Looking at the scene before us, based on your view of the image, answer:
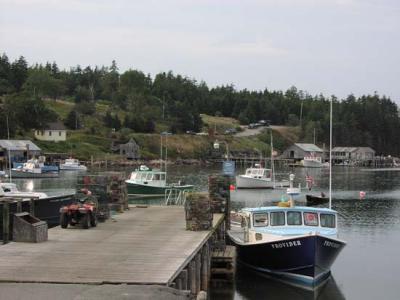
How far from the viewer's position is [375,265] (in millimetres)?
33875

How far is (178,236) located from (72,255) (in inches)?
230

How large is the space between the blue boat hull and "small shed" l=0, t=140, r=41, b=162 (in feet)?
331

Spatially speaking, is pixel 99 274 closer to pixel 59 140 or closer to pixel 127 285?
pixel 127 285

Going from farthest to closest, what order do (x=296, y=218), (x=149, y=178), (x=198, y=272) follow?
(x=149, y=178) → (x=296, y=218) → (x=198, y=272)

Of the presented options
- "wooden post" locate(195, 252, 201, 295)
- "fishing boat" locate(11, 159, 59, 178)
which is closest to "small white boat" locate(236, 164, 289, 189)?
"fishing boat" locate(11, 159, 59, 178)

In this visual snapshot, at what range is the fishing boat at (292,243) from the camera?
89.6ft

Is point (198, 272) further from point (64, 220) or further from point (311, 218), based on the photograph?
point (311, 218)

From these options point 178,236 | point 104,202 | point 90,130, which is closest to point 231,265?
point 178,236

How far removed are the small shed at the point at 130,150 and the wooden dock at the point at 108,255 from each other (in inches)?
5357

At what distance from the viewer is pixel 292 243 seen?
89.2 ft

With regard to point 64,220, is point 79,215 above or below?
above

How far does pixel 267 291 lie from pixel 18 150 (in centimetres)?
10735

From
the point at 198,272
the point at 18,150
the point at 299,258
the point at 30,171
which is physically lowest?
the point at 299,258

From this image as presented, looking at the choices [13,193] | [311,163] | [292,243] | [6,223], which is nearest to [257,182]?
[13,193]
